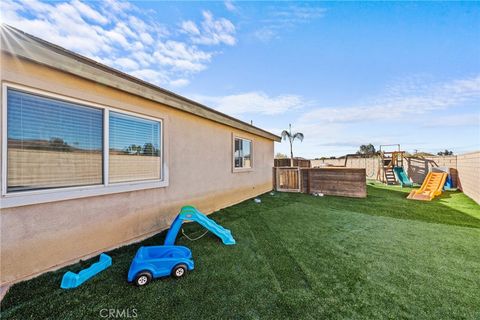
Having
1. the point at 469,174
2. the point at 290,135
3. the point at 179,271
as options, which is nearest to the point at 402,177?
the point at 469,174

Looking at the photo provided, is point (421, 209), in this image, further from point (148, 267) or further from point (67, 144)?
point (67, 144)

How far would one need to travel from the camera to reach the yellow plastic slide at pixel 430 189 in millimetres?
8105

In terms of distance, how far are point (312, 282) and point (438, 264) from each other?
2.23m

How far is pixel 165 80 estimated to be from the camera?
6684mm

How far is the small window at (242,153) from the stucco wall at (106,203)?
1.17 m

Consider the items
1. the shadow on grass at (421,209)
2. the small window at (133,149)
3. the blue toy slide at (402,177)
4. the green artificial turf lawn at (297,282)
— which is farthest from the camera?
the blue toy slide at (402,177)

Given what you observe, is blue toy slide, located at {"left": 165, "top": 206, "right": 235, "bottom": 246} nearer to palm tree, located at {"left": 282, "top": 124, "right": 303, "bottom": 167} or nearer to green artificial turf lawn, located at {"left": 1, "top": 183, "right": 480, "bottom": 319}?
green artificial turf lawn, located at {"left": 1, "top": 183, "right": 480, "bottom": 319}

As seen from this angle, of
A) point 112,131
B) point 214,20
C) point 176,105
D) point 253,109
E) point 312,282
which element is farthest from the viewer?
point 253,109

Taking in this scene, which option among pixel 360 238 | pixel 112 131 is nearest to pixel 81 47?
pixel 112 131

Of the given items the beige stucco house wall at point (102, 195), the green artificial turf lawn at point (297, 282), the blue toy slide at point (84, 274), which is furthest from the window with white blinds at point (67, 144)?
the green artificial turf lawn at point (297, 282)

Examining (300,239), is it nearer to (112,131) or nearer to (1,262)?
(112,131)

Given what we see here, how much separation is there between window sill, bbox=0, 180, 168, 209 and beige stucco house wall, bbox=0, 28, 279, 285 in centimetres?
3

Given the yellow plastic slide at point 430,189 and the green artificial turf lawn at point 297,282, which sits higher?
the yellow plastic slide at point 430,189

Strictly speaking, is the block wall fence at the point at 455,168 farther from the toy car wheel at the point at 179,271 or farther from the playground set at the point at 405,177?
the toy car wheel at the point at 179,271
